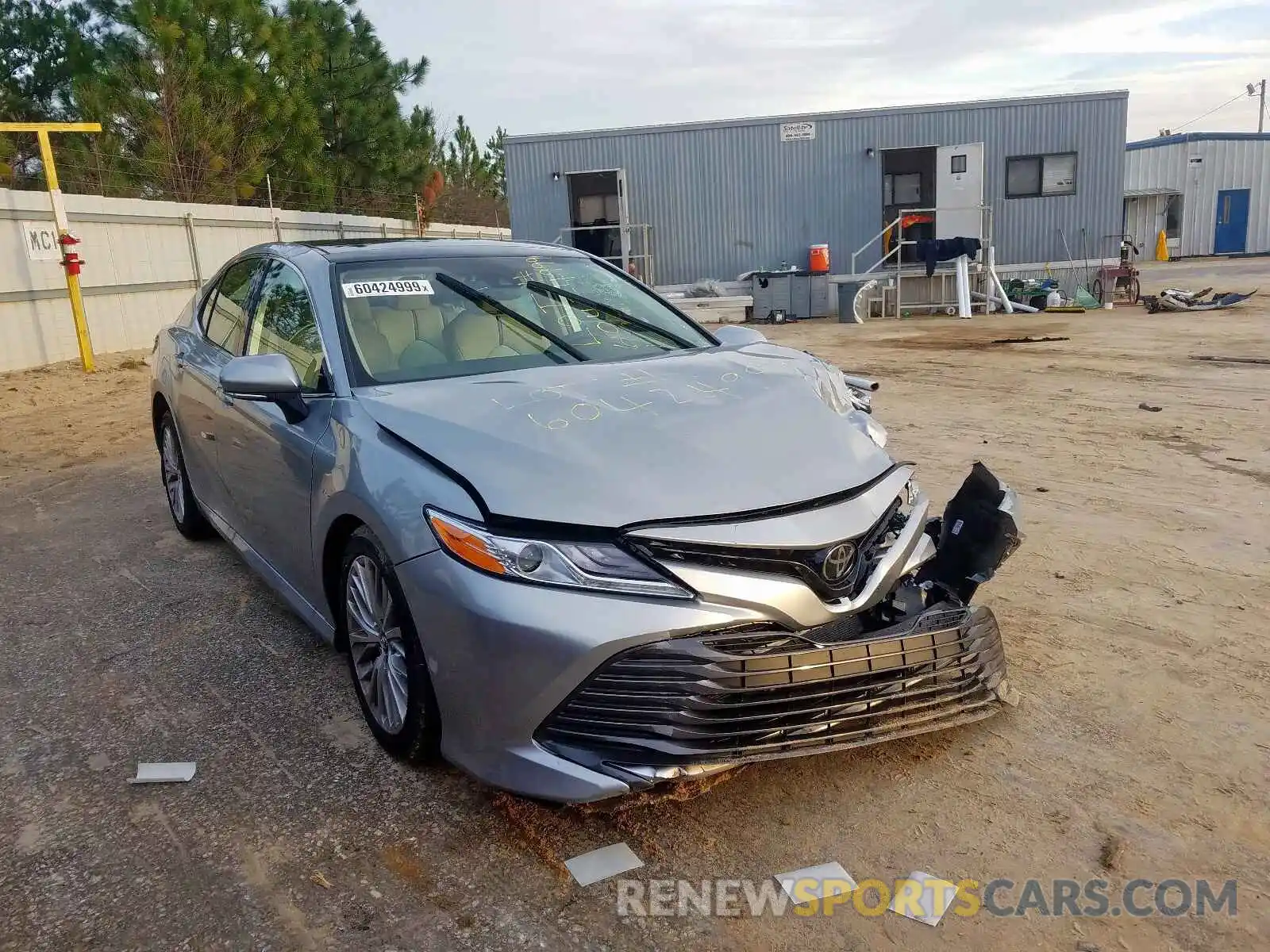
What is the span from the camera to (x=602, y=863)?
8.00ft

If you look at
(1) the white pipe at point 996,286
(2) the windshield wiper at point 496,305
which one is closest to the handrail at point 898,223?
(1) the white pipe at point 996,286

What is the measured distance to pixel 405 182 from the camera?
92.0 ft

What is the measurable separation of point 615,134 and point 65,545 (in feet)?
55.0

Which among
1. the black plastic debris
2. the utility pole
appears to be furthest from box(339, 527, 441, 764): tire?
the utility pole

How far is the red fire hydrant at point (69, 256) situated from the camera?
12047 mm

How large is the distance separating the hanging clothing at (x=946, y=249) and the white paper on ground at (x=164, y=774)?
17.1m

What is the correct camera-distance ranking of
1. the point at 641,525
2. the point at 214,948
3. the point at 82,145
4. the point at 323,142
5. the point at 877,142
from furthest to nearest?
the point at 323,142, the point at 877,142, the point at 82,145, the point at 641,525, the point at 214,948

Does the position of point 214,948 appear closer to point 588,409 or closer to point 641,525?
point 641,525

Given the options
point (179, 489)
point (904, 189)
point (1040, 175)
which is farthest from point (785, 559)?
point (904, 189)

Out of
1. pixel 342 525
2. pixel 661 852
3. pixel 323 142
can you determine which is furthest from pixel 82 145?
pixel 661 852

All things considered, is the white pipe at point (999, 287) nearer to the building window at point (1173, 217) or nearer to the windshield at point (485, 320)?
the windshield at point (485, 320)

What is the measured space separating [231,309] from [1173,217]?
135 feet

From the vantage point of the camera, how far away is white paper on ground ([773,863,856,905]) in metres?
2.30

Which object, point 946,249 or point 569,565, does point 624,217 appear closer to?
point 946,249
